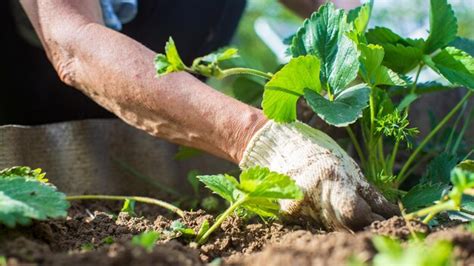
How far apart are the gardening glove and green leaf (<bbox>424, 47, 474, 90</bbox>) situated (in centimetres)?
23

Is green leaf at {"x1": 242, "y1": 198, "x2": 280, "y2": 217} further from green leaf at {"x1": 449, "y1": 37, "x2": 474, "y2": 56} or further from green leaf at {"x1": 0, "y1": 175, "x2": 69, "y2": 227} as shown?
green leaf at {"x1": 449, "y1": 37, "x2": 474, "y2": 56}

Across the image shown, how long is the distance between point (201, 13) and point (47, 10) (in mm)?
819

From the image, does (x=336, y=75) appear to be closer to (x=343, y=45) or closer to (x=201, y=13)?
(x=343, y=45)

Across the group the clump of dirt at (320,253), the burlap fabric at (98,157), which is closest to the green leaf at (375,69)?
the clump of dirt at (320,253)

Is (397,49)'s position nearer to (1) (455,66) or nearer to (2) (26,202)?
(1) (455,66)

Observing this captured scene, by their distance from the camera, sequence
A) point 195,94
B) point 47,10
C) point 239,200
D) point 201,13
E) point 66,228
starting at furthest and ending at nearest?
1. point 201,13
2. point 47,10
3. point 195,94
4. point 66,228
5. point 239,200

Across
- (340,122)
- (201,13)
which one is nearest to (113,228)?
(340,122)

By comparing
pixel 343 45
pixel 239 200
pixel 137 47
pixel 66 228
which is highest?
pixel 343 45

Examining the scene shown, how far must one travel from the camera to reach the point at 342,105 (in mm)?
989

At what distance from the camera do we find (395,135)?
1038 millimetres

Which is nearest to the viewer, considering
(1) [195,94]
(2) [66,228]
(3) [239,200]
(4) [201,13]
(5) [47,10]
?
(3) [239,200]

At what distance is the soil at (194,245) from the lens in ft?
2.21

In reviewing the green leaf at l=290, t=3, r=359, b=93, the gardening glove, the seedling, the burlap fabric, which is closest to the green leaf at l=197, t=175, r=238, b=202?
the seedling

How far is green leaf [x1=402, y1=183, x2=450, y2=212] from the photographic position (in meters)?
1.02
